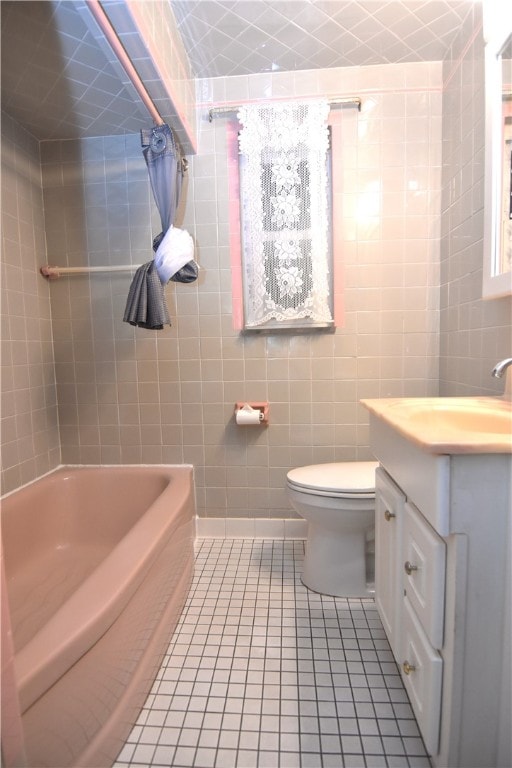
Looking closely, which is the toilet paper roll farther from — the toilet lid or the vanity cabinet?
the vanity cabinet

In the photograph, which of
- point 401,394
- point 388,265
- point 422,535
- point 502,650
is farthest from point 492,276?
point 502,650

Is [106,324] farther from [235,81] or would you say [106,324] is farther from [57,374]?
[235,81]

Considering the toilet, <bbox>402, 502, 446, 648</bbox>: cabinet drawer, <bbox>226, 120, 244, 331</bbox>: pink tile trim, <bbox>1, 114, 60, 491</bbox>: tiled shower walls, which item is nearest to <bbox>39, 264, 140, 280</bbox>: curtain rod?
<bbox>1, 114, 60, 491</bbox>: tiled shower walls

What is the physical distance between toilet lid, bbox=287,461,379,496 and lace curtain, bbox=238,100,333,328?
698 mm

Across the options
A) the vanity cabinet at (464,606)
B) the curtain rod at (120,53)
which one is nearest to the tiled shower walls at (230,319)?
the curtain rod at (120,53)

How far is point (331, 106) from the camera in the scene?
1.66 metres

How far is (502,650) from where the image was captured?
70cm

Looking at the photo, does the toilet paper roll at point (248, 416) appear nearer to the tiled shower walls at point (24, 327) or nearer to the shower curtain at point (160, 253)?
the shower curtain at point (160, 253)

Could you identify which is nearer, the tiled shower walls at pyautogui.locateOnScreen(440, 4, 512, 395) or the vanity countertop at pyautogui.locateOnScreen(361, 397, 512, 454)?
the vanity countertop at pyautogui.locateOnScreen(361, 397, 512, 454)

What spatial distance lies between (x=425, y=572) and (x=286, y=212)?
1530mm

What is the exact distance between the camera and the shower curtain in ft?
4.97

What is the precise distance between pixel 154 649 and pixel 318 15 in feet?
7.77

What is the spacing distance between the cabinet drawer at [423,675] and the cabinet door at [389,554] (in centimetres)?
5

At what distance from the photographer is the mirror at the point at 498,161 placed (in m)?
1.15
